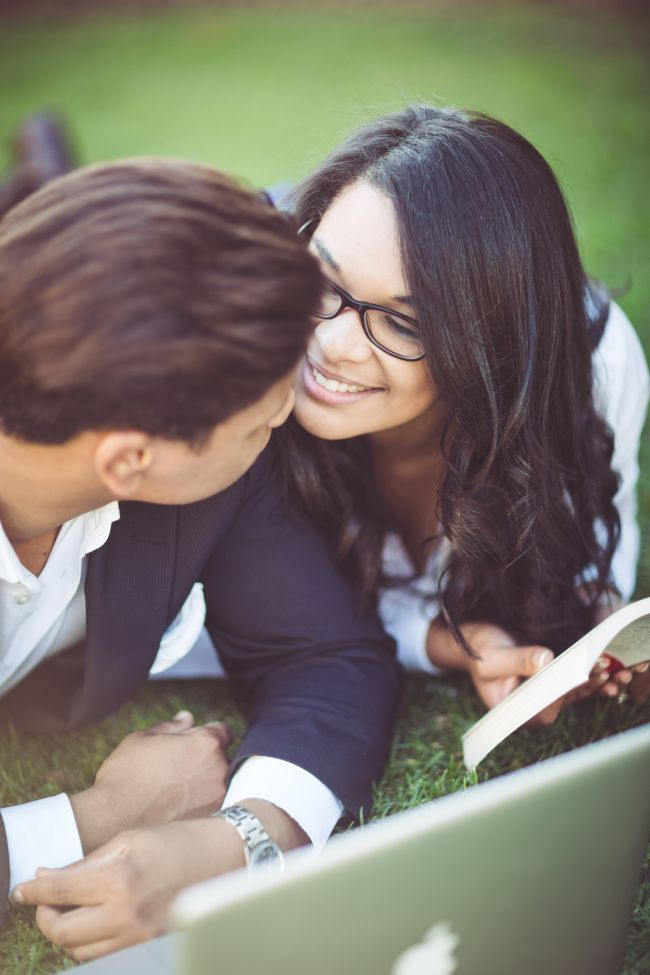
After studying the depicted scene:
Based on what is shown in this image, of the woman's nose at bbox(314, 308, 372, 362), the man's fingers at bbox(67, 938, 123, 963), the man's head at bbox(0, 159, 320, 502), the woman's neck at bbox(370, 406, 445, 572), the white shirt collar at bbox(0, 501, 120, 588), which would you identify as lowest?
the man's fingers at bbox(67, 938, 123, 963)

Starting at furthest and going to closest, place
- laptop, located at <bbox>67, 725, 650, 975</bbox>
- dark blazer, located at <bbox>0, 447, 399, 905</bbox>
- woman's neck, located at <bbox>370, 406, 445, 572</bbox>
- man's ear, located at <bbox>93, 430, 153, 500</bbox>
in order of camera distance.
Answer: woman's neck, located at <bbox>370, 406, 445, 572</bbox> → dark blazer, located at <bbox>0, 447, 399, 905</bbox> → man's ear, located at <bbox>93, 430, 153, 500</bbox> → laptop, located at <bbox>67, 725, 650, 975</bbox>

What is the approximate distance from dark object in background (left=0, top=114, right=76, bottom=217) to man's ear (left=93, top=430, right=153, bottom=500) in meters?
2.68

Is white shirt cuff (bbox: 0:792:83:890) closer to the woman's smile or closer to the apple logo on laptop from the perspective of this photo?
the apple logo on laptop

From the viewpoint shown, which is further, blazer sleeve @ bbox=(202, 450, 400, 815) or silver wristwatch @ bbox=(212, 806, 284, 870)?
blazer sleeve @ bbox=(202, 450, 400, 815)

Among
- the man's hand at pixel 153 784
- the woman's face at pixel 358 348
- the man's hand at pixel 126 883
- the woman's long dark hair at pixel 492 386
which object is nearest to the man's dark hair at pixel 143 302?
the woman's face at pixel 358 348

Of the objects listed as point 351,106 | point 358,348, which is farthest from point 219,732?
point 351,106

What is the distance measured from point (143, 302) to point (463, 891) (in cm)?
92

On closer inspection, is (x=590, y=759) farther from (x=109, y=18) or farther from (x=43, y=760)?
(x=109, y=18)

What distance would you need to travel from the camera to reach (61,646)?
7.95 ft

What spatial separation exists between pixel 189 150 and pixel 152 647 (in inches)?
225

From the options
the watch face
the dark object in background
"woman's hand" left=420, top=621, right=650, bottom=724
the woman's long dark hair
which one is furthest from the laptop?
the dark object in background

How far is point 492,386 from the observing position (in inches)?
87.8

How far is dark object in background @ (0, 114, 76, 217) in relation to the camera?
412cm

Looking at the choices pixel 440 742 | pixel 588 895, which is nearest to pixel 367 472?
pixel 440 742
